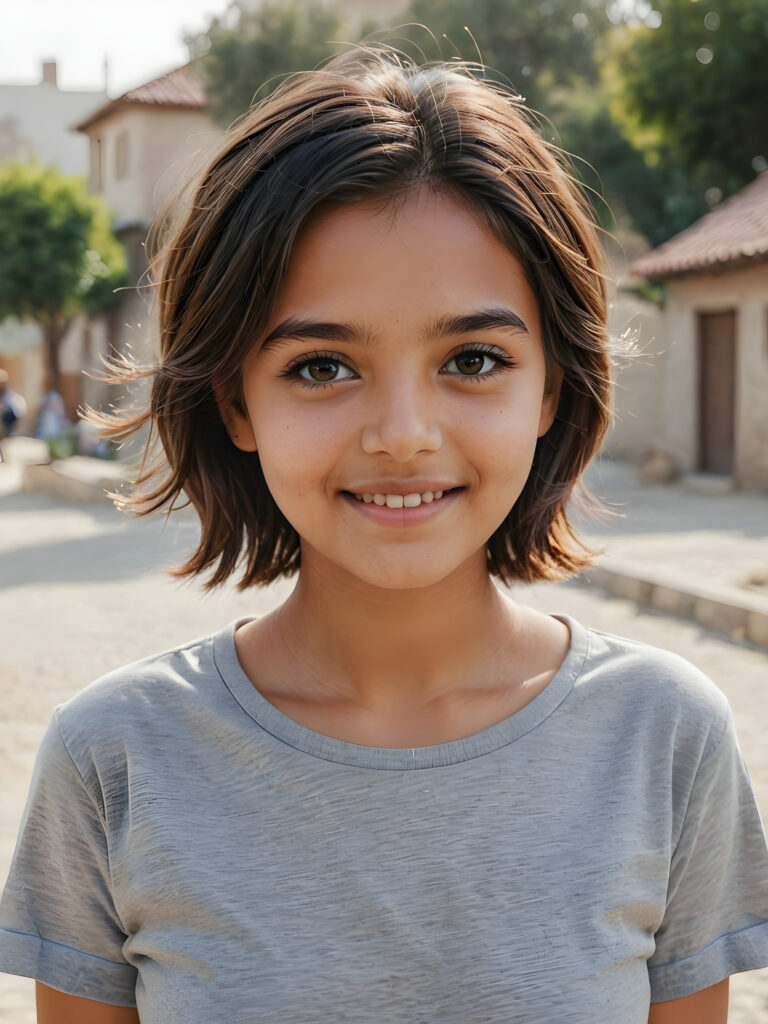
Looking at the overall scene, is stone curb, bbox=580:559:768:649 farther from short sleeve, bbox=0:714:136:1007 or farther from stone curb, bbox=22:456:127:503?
stone curb, bbox=22:456:127:503

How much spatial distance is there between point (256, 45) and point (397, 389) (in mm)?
22400

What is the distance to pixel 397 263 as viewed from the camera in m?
1.31

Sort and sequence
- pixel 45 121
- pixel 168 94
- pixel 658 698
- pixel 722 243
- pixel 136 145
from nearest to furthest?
pixel 658 698 → pixel 722 243 → pixel 168 94 → pixel 136 145 → pixel 45 121

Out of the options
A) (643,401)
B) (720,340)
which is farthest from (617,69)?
(720,340)

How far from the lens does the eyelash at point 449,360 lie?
4.38 feet

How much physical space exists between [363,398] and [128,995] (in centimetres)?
70

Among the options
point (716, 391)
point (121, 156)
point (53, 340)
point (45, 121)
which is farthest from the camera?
point (45, 121)

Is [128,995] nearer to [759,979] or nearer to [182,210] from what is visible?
[182,210]

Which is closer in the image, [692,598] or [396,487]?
[396,487]

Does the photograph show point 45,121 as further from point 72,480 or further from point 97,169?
point 72,480

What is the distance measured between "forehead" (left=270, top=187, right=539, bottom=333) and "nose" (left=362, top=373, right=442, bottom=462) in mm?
76

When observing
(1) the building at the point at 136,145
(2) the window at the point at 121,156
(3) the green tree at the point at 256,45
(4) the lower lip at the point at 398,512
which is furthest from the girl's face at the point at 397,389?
(2) the window at the point at 121,156

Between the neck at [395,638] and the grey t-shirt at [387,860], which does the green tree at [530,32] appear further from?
the grey t-shirt at [387,860]

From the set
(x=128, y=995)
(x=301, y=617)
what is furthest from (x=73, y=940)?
(x=301, y=617)
